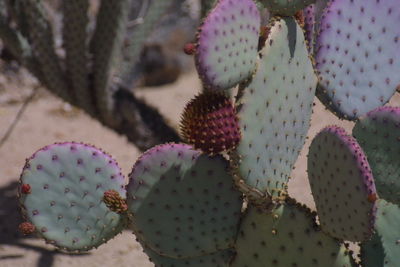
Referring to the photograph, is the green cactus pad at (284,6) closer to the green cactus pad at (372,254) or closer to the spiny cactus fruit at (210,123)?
the spiny cactus fruit at (210,123)

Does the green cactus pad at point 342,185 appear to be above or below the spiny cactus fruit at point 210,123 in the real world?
below

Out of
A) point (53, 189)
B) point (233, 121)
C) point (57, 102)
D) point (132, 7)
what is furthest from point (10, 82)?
point (233, 121)

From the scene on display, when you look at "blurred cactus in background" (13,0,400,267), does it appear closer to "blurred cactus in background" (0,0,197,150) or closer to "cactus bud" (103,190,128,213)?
"cactus bud" (103,190,128,213)

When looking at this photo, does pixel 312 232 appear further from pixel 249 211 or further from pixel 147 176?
pixel 147 176

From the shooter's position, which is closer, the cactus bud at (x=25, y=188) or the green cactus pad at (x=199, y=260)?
the cactus bud at (x=25, y=188)

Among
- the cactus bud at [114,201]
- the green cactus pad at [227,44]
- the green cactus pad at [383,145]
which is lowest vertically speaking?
the cactus bud at [114,201]

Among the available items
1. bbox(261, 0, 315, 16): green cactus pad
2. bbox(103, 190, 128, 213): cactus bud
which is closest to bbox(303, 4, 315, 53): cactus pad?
bbox(261, 0, 315, 16): green cactus pad

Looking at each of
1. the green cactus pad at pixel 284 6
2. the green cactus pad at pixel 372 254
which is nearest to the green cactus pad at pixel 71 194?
the green cactus pad at pixel 284 6
